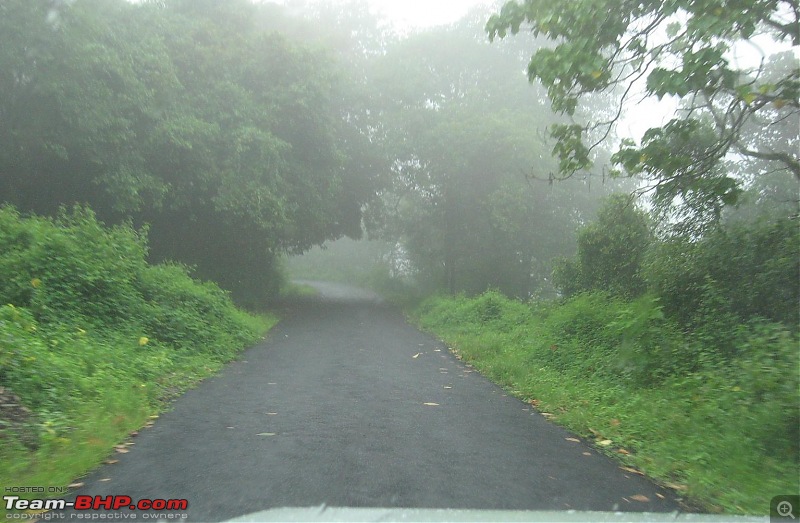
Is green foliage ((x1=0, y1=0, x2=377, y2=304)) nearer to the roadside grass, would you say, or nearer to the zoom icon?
the roadside grass

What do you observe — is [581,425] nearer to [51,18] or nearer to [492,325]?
[492,325]

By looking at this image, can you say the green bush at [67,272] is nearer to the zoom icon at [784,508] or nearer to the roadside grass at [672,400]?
the roadside grass at [672,400]

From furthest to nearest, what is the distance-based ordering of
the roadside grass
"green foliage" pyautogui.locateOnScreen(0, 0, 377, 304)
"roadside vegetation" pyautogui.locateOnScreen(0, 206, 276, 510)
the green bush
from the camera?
"green foliage" pyautogui.locateOnScreen(0, 0, 377, 304) → the green bush → "roadside vegetation" pyautogui.locateOnScreen(0, 206, 276, 510) → the roadside grass

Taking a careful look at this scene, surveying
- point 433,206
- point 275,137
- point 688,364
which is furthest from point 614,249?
point 433,206

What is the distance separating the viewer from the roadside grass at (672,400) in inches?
206

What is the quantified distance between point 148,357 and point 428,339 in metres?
8.33

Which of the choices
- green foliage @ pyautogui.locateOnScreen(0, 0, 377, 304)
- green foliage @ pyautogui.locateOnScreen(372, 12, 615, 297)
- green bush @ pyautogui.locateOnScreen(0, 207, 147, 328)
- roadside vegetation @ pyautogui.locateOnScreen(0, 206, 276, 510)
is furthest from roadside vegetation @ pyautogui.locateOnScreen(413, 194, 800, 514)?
green foliage @ pyautogui.locateOnScreen(372, 12, 615, 297)

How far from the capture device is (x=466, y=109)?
2512 centimetres

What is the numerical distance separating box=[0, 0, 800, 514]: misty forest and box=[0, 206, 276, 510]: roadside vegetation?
4 cm

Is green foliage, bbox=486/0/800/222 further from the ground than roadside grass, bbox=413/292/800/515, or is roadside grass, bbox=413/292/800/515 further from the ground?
green foliage, bbox=486/0/800/222

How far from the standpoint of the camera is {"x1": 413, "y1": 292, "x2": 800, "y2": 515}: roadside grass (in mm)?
5230

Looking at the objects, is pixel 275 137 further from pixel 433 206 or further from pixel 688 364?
pixel 688 364

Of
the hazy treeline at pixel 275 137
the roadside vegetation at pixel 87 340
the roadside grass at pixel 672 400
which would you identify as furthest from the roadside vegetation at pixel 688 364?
the roadside vegetation at pixel 87 340

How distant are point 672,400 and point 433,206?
21320mm
